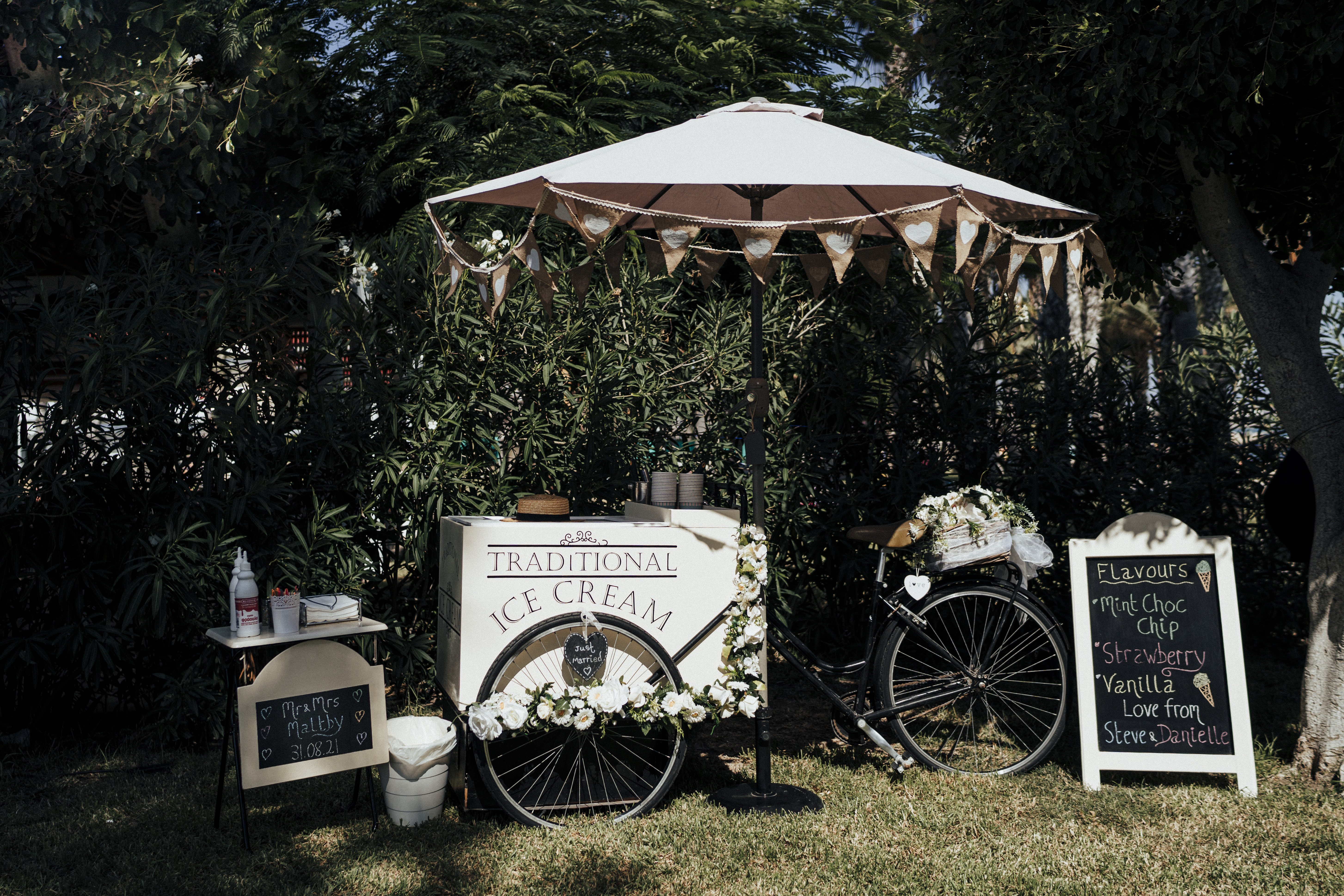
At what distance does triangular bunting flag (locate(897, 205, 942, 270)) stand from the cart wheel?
171 centimetres

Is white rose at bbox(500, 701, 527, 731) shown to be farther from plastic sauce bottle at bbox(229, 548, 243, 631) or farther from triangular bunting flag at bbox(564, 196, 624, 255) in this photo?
triangular bunting flag at bbox(564, 196, 624, 255)

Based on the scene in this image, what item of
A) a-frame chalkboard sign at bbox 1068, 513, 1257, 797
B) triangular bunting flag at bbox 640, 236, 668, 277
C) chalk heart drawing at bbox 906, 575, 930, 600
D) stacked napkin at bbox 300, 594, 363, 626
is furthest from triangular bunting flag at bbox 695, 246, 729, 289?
stacked napkin at bbox 300, 594, 363, 626

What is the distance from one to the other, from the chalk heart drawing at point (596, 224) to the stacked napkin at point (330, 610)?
163 centimetres

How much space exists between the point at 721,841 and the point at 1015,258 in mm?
2322

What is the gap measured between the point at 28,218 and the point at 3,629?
2.55 m

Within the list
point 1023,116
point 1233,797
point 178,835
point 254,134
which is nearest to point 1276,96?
point 1023,116

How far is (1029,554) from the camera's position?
418 cm

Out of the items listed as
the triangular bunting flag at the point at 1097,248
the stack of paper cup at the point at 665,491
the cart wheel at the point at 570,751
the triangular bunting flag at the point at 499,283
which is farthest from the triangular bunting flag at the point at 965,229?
the cart wheel at the point at 570,751

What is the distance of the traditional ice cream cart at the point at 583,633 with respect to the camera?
3564 millimetres

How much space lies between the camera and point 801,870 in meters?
3.21

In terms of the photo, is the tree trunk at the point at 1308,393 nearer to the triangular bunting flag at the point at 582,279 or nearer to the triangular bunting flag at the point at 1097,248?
the triangular bunting flag at the point at 1097,248

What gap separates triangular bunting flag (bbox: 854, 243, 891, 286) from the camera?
360 centimetres

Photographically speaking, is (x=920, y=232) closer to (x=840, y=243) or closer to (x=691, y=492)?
(x=840, y=243)

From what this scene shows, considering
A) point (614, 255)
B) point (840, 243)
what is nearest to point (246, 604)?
point (614, 255)
